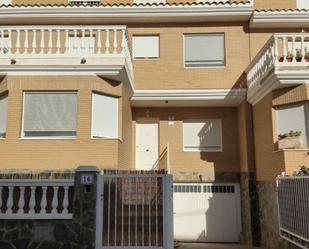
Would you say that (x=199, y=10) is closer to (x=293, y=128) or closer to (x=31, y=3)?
(x=293, y=128)

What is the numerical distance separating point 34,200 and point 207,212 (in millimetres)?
8067

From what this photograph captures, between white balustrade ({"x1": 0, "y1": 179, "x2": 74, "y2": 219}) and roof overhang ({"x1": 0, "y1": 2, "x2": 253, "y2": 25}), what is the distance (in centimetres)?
849

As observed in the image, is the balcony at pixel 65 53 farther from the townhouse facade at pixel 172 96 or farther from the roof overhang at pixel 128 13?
the roof overhang at pixel 128 13

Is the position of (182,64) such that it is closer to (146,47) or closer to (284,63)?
(146,47)

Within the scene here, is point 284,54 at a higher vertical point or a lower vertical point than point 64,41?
lower

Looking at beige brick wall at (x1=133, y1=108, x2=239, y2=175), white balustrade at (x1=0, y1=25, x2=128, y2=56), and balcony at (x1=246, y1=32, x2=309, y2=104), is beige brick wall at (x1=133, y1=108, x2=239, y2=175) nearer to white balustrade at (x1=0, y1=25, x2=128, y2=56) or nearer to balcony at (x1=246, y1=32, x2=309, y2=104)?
balcony at (x1=246, y1=32, x2=309, y2=104)

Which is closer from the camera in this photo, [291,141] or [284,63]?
[291,141]

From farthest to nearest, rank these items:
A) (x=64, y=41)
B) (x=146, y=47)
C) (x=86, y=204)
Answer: (x=146, y=47) < (x=64, y=41) < (x=86, y=204)

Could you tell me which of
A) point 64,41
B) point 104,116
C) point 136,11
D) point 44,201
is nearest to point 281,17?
point 136,11

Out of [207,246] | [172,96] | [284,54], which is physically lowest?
[207,246]

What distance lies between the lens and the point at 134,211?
7738mm

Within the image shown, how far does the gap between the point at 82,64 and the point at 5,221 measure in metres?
5.28

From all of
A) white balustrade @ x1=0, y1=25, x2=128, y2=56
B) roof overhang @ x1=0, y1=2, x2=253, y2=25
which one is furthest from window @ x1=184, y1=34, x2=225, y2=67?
white balustrade @ x1=0, y1=25, x2=128, y2=56

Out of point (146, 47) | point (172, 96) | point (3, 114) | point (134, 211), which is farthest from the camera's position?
point (146, 47)
